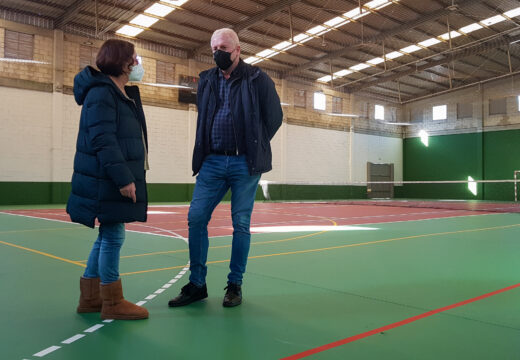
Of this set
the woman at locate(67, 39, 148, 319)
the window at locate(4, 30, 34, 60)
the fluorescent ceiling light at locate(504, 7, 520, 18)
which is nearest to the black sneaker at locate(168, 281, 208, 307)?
the woman at locate(67, 39, 148, 319)

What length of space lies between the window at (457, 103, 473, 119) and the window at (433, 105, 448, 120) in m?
0.87

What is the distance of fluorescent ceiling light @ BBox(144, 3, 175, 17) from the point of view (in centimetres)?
1786

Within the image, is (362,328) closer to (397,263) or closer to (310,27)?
(397,263)

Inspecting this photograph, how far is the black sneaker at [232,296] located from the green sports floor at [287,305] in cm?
6

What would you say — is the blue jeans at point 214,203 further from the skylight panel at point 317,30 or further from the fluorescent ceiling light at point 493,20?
the fluorescent ceiling light at point 493,20

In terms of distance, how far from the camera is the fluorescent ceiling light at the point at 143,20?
60.7 ft

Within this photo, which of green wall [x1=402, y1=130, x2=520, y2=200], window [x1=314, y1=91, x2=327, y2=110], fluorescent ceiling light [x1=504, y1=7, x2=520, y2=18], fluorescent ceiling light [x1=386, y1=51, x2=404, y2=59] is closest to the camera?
fluorescent ceiling light [x1=504, y1=7, x2=520, y2=18]

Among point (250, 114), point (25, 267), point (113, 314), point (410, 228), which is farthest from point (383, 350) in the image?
point (410, 228)

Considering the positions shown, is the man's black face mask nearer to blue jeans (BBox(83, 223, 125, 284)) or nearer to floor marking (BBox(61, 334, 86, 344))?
blue jeans (BBox(83, 223, 125, 284))

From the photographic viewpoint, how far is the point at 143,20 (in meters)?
18.8

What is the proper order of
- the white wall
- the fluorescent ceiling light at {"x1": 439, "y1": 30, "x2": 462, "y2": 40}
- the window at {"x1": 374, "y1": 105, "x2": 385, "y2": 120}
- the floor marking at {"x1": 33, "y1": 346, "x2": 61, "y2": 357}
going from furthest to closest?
the window at {"x1": 374, "y1": 105, "x2": 385, "y2": 120}
the fluorescent ceiling light at {"x1": 439, "y1": 30, "x2": 462, "y2": 40}
the white wall
the floor marking at {"x1": 33, "y1": 346, "x2": 61, "y2": 357}

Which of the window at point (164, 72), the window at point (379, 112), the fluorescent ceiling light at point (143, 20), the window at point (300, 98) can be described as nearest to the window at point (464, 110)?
the window at point (379, 112)

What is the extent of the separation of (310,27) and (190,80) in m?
6.33

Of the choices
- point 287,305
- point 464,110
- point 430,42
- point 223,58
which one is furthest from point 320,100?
point 287,305
